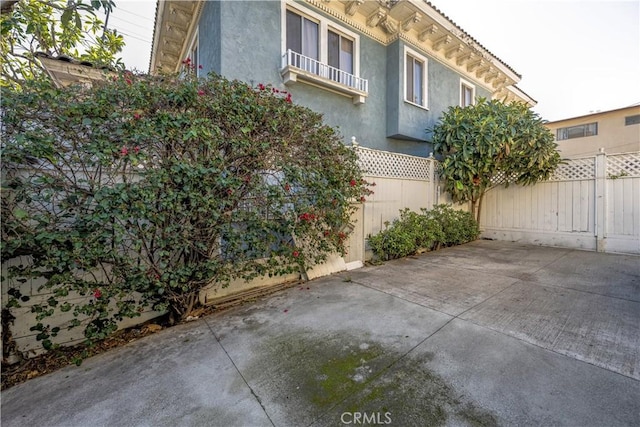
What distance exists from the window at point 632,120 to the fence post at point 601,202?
1252 centimetres

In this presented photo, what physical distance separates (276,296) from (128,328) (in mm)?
1706

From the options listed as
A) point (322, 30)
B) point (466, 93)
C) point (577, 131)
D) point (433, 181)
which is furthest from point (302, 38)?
point (577, 131)

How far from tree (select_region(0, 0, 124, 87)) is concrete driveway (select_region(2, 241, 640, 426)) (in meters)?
2.59

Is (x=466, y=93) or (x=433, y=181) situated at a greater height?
(x=466, y=93)

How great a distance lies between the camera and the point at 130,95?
2.46 metres

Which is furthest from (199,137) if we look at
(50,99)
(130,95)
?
(50,99)

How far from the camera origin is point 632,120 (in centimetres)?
1354

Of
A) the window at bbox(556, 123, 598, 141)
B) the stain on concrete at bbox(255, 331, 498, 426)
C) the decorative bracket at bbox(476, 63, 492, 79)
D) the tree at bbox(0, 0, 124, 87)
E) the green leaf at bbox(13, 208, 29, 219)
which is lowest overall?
the stain on concrete at bbox(255, 331, 498, 426)

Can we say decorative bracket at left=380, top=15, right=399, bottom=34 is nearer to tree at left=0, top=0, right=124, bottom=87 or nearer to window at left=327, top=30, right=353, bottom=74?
window at left=327, top=30, right=353, bottom=74

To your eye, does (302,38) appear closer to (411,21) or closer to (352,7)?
(352,7)

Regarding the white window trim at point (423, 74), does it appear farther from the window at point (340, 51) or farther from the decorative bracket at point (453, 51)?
the window at point (340, 51)

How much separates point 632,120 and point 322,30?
17.8m

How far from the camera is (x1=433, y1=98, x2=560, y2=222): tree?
20.6 ft

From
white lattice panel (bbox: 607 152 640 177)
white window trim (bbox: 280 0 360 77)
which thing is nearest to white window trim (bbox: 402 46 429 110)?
white window trim (bbox: 280 0 360 77)
